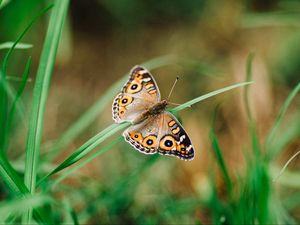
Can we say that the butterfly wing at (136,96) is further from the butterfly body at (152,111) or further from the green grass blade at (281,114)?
the green grass blade at (281,114)

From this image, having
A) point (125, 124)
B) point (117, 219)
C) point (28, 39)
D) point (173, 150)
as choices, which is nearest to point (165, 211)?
point (117, 219)

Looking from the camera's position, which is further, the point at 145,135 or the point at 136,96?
the point at 136,96

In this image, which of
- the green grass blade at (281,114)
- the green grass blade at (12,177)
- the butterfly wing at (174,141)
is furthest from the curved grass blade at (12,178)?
the green grass blade at (281,114)

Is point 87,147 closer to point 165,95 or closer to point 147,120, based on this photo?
point 147,120

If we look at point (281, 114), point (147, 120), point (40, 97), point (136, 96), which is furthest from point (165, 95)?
point (40, 97)

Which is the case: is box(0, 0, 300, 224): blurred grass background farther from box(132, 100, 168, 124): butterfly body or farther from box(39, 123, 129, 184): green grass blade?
box(39, 123, 129, 184): green grass blade

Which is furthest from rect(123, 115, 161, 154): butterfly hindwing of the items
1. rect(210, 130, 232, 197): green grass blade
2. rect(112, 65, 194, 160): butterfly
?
rect(210, 130, 232, 197): green grass blade
